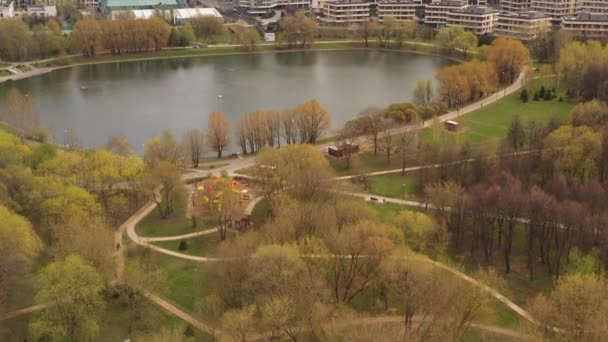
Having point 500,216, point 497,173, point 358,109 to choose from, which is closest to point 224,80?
point 358,109

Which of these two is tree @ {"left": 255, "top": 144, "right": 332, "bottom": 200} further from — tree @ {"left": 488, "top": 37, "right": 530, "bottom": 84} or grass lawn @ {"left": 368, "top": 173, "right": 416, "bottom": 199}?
tree @ {"left": 488, "top": 37, "right": 530, "bottom": 84}

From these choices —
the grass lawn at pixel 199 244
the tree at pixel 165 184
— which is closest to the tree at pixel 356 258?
the grass lawn at pixel 199 244

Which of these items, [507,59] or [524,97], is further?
[507,59]

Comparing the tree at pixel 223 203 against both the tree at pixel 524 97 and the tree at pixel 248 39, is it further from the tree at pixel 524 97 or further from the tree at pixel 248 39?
the tree at pixel 248 39

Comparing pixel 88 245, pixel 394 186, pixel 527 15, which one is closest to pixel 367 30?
pixel 527 15

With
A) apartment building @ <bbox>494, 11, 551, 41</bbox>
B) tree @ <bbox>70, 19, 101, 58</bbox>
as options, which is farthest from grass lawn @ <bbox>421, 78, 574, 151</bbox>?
tree @ <bbox>70, 19, 101, 58</bbox>

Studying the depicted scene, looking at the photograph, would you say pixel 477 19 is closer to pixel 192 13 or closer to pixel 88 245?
pixel 192 13
